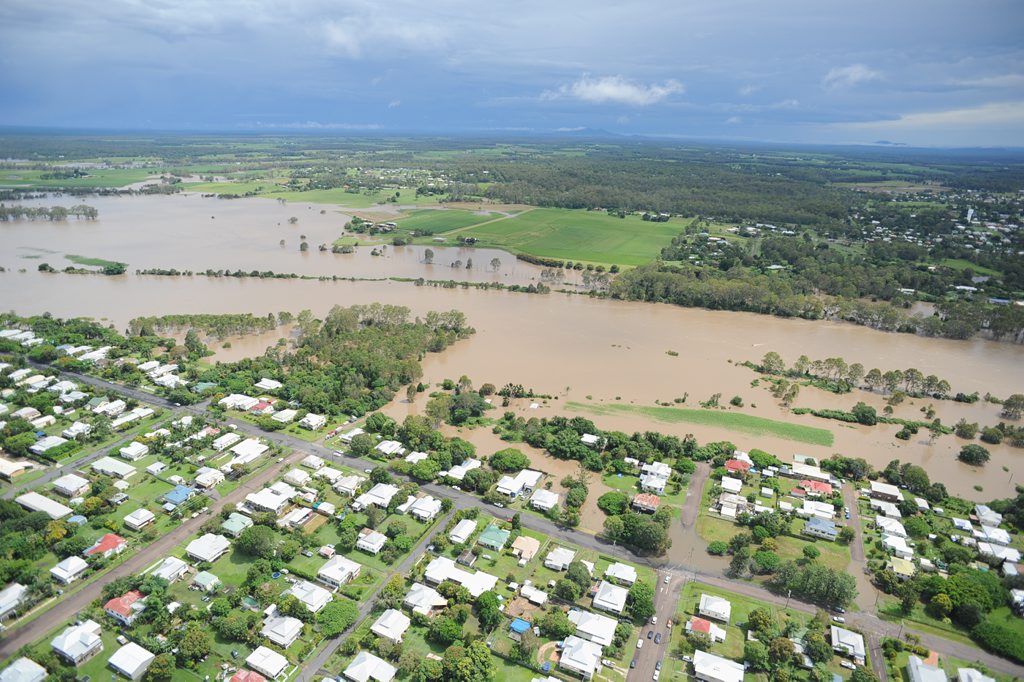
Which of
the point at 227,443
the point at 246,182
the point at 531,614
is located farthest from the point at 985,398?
the point at 246,182

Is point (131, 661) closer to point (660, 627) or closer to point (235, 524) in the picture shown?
point (235, 524)

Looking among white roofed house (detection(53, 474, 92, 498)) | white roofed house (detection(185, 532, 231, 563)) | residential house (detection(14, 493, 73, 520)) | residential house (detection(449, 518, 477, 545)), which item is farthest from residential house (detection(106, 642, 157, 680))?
white roofed house (detection(53, 474, 92, 498))

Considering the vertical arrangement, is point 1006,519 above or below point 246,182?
below

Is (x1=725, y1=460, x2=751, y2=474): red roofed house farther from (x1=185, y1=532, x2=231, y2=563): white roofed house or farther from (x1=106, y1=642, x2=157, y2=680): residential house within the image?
(x1=106, y1=642, x2=157, y2=680): residential house

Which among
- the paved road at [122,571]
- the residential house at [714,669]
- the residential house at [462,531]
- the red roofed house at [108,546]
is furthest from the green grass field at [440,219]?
the residential house at [714,669]

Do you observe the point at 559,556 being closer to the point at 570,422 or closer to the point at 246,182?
the point at 570,422

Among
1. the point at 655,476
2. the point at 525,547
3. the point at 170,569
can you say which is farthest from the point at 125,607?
the point at 655,476
